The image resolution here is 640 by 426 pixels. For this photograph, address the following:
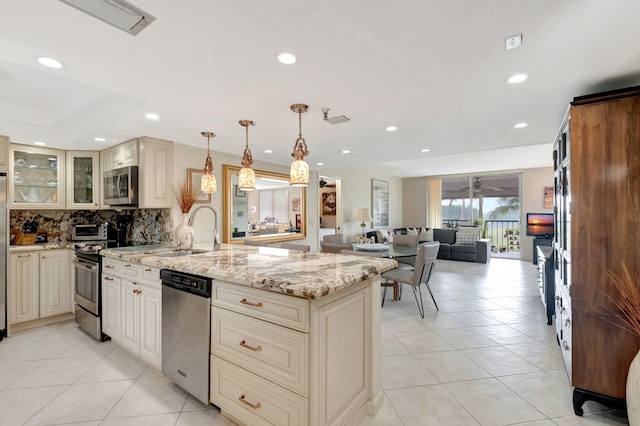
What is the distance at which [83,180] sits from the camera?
386cm

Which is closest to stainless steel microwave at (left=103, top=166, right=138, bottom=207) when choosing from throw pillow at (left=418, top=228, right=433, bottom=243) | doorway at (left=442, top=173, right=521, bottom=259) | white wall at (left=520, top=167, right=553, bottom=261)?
throw pillow at (left=418, top=228, right=433, bottom=243)

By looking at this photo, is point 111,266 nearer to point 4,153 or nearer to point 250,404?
point 4,153

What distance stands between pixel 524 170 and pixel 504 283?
4.15 m

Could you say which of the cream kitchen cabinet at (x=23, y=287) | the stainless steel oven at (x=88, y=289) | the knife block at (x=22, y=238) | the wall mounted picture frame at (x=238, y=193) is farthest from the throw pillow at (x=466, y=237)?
the knife block at (x=22, y=238)

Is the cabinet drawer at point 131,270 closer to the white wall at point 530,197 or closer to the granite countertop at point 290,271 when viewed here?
the granite countertop at point 290,271

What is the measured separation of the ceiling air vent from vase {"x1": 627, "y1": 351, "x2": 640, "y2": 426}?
3038 millimetres

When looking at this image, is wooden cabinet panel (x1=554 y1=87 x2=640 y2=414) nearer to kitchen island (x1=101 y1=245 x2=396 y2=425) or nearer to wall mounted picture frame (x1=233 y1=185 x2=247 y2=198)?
kitchen island (x1=101 y1=245 x2=396 y2=425)

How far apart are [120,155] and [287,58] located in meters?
3.03

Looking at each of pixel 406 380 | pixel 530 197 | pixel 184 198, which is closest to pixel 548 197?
pixel 530 197

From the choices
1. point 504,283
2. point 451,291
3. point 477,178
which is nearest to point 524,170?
point 477,178

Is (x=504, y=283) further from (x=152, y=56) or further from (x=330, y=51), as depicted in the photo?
(x=152, y=56)

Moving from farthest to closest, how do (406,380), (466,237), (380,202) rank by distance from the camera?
(380,202), (466,237), (406,380)

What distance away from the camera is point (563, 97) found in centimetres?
228

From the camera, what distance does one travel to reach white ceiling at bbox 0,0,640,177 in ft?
4.30
